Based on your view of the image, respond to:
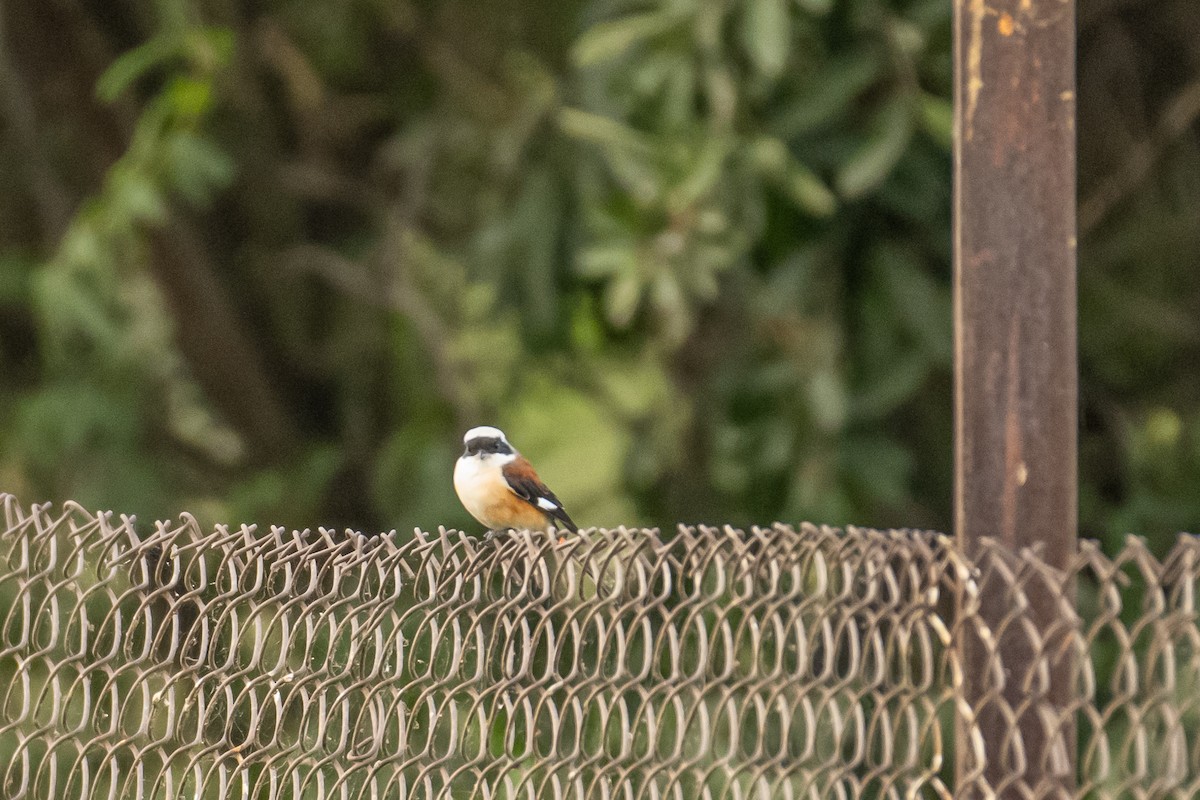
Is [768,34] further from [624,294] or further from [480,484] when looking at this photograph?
[480,484]

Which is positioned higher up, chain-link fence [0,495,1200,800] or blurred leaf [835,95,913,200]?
blurred leaf [835,95,913,200]

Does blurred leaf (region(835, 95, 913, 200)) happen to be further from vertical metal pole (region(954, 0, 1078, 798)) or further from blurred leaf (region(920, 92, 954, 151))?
vertical metal pole (region(954, 0, 1078, 798))

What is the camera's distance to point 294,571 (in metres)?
2.69

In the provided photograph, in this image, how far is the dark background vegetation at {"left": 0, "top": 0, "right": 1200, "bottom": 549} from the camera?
520 cm

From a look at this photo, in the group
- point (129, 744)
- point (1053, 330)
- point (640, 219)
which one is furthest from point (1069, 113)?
point (640, 219)

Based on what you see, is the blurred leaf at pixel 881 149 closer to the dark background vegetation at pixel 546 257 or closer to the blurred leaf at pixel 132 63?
the dark background vegetation at pixel 546 257

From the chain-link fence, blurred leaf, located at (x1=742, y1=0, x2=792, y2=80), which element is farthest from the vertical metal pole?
blurred leaf, located at (x1=742, y1=0, x2=792, y2=80)

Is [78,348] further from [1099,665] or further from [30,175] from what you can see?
[1099,665]

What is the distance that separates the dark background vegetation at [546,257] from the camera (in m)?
5.20

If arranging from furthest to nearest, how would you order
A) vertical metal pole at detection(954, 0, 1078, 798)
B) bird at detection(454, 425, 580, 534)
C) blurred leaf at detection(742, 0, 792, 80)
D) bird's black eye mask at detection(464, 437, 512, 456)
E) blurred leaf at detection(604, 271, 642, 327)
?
blurred leaf at detection(604, 271, 642, 327)
blurred leaf at detection(742, 0, 792, 80)
bird's black eye mask at detection(464, 437, 512, 456)
bird at detection(454, 425, 580, 534)
vertical metal pole at detection(954, 0, 1078, 798)

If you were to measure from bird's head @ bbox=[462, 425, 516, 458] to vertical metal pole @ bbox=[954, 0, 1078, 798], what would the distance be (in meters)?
1.42

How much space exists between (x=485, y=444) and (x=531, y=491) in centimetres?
21

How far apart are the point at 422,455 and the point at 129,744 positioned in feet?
14.0

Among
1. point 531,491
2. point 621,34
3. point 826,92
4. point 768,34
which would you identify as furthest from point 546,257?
point 531,491
